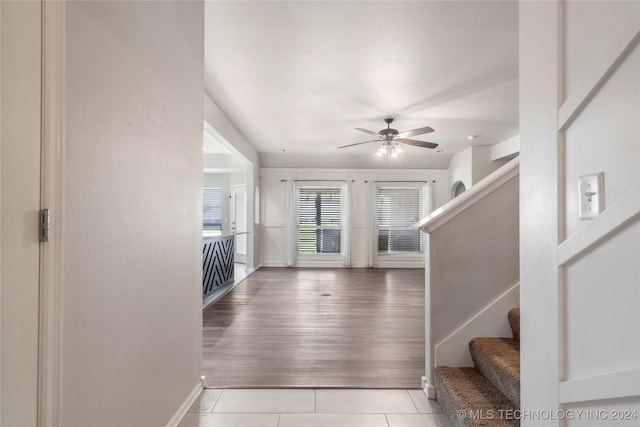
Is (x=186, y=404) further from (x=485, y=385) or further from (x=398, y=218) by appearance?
(x=398, y=218)

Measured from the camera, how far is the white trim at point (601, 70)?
723 mm

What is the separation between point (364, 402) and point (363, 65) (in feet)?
9.42

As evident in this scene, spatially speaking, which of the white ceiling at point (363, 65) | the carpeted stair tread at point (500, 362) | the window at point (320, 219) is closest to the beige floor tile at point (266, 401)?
the carpeted stair tread at point (500, 362)

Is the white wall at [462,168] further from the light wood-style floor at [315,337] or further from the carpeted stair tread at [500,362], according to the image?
the carpeted stair tread at [500,362]

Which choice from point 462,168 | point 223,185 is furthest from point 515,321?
point 223,185

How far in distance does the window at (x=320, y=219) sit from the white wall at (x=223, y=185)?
2.44 metres

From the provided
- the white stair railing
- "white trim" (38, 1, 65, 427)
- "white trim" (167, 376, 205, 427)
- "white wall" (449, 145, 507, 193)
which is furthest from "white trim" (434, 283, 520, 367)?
"white wall" (449, 145, 507, 193)

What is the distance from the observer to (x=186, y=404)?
1841mm

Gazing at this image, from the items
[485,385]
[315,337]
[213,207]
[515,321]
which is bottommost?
[315,337]

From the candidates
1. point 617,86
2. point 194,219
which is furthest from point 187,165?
point 617,86

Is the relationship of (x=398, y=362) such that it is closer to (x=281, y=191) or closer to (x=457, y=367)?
(x=457, y=367)

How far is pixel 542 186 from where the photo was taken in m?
1.09

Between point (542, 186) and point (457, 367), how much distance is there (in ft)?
4.74

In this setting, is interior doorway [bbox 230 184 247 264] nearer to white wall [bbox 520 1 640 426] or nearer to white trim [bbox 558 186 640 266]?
white wall [bbox 520 1 640 426]
